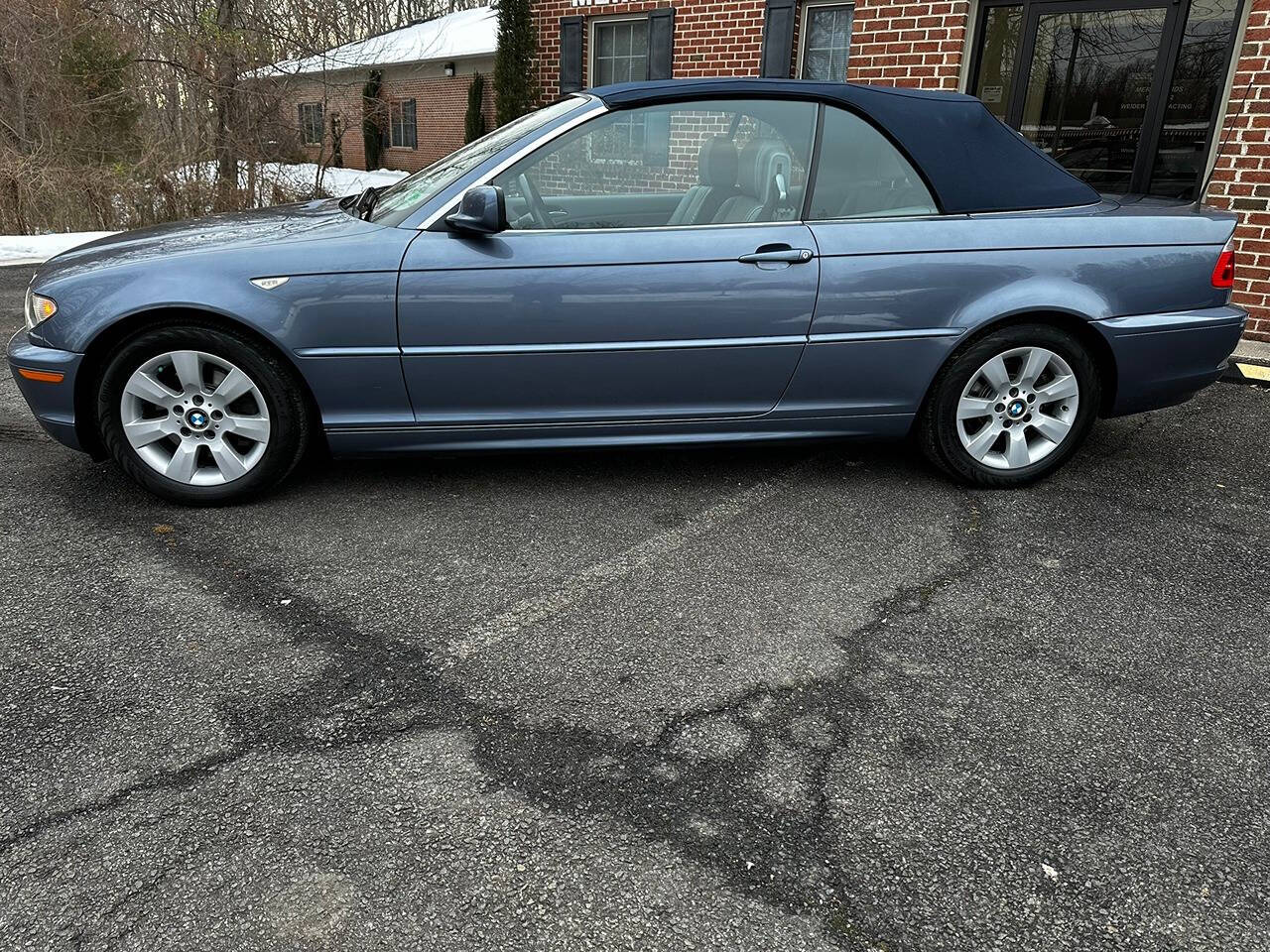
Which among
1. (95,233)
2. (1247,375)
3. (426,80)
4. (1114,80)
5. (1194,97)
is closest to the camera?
(1247,375)

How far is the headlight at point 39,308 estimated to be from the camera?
366 cm

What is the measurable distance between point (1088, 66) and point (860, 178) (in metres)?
5.21

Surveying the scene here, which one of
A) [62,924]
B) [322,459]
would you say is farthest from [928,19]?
[62,924]

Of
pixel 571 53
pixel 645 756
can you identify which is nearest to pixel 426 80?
pixel 571 53

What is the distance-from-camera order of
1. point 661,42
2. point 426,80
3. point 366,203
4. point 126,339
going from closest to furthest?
1. point 126,339
2. point 366,203
3. point 661,42
4. point 426,80

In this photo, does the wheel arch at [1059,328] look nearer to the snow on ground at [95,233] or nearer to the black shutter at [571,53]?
the snow on ground at [95,233]

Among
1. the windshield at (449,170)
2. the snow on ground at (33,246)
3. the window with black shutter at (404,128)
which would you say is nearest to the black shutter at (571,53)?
the snow on ground at (33,246)

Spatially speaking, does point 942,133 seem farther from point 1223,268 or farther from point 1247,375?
point 1247,375

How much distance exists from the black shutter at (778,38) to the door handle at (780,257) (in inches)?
255

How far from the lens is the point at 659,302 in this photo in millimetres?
3734

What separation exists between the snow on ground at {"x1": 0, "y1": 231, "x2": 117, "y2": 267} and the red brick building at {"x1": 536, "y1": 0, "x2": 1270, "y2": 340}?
22.5ft

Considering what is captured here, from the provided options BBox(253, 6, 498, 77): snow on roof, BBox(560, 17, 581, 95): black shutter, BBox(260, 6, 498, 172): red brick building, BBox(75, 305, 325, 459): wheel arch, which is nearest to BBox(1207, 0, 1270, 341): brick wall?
BBox(75, 305, 325, 459): wheel arch

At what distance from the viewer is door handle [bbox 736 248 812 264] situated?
3.76 meters

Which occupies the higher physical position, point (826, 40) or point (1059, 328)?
point (826, 40)
